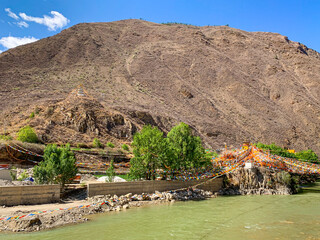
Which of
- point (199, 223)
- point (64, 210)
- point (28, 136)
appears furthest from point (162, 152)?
Result: point (28, 136)

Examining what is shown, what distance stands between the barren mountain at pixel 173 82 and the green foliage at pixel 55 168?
16.6 metres

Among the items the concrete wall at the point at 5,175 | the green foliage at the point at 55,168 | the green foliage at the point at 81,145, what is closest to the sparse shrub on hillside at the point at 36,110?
the green foliage at the point at 81,145

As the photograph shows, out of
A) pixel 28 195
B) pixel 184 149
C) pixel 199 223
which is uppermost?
pixel 184 149

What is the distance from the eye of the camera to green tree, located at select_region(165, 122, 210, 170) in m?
22.1

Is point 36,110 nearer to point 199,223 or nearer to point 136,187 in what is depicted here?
point 136,187

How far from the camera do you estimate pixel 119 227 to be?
12.4m

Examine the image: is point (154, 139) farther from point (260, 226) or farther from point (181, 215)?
point (260, 226)

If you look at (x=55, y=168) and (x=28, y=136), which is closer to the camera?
(x=55, y=168)

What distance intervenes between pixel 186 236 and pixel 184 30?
83.6 m

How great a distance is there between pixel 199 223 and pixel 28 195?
7953 millimetres

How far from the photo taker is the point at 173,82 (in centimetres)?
6331

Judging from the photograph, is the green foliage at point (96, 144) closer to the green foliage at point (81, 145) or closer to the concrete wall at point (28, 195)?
the green foliage at point (81, 145)

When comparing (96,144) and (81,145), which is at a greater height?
(96,144)

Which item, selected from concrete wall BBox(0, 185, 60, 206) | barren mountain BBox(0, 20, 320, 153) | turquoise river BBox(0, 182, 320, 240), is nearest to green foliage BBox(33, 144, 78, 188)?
concrete wall BBox(0, 185, 60, 206)
